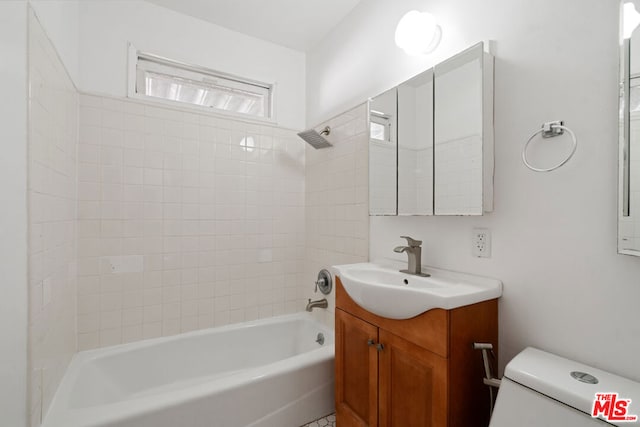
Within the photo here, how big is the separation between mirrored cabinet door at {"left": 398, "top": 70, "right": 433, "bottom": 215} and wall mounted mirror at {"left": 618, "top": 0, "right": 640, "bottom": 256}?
2.15 ft

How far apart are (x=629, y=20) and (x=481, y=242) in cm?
81

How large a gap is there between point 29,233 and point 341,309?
4.32ft

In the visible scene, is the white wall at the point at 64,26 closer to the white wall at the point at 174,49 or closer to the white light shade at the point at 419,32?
the white wall at the point at 174,49

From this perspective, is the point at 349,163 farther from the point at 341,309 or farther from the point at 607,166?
the point at 607,166

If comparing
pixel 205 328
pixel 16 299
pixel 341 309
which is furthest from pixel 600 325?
pixel 205 328

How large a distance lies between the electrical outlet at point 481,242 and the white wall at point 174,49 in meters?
1.75

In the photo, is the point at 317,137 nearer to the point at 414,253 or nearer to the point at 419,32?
the point at 419,32

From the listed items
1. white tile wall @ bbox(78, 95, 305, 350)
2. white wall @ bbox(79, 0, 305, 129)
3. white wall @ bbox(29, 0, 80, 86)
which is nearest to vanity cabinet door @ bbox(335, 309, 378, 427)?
white tile wall @ bbox(78, 95, 305, 350)

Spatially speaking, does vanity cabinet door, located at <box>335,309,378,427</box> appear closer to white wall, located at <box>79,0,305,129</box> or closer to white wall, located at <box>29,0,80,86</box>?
white wall, located at <box>79,0,305,129</box>

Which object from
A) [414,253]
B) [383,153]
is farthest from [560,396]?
[383,153]

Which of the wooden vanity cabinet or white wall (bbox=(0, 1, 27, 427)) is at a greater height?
white wall (bbox=(0, 1, 27, 427))

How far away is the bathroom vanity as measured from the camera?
1.04m

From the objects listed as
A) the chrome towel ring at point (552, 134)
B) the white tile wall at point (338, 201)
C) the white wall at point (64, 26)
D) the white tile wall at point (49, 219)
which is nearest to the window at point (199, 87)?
the white wall at point (64, 26)

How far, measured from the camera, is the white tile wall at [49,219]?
113 cm
